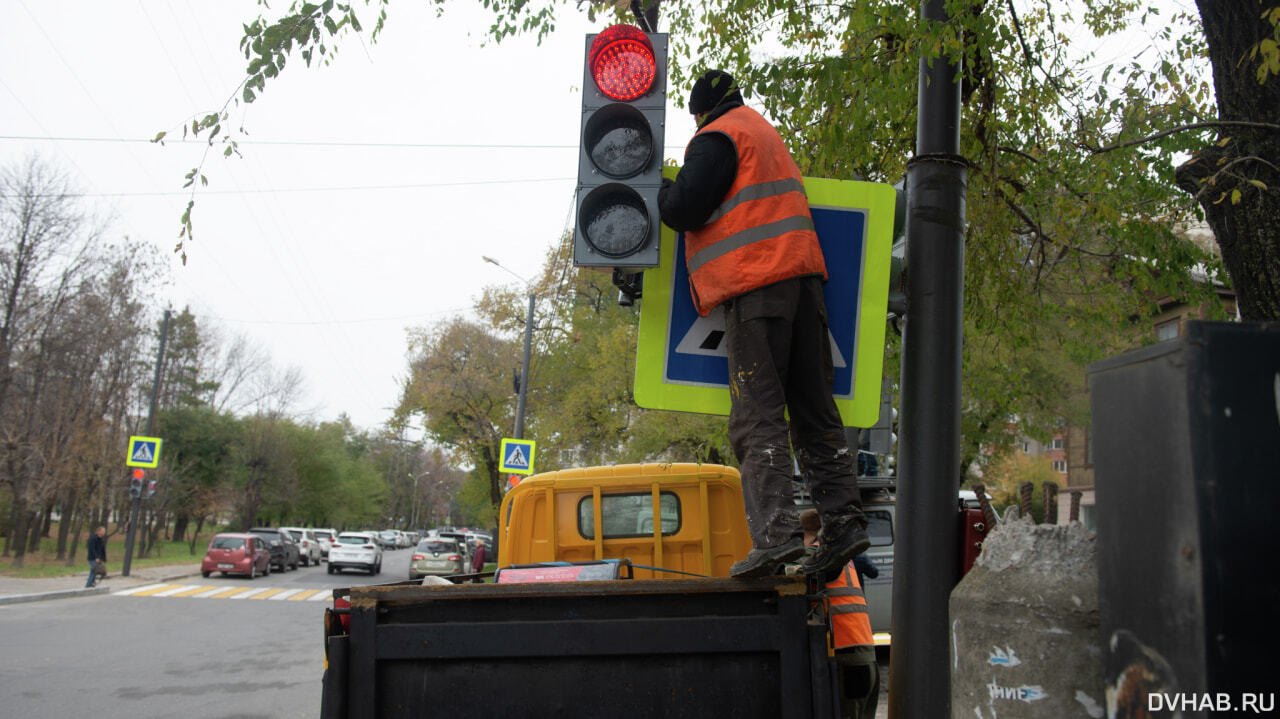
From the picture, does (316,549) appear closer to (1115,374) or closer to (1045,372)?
(1045,372)

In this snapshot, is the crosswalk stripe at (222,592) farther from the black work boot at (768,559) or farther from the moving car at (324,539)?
the moving car at (324,539)

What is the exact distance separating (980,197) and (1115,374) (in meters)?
4.29

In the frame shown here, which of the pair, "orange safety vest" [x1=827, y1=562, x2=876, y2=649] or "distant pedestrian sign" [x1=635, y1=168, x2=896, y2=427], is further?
"orange safety vest" [x1=827, y1=562, x2=876, y2=649]

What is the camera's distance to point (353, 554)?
1515 inches

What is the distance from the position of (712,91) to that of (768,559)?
205cm

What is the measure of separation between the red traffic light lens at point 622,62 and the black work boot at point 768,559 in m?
2.00

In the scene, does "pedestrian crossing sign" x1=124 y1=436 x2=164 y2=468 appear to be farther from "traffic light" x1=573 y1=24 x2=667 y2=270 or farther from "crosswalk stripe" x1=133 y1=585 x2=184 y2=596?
"traffic light" x1=573 y1=24 x2=667 y2=270

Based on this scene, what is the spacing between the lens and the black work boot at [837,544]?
10.9ft

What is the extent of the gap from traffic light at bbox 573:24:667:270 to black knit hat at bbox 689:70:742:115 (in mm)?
157

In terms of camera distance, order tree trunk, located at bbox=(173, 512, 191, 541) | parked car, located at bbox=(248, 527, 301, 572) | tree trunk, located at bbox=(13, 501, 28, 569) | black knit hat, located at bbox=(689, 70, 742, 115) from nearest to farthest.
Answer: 1. black knit hat, located at bbox=(689, 70, 742, 115)
2. tree trunk, located at bbox=(13, 501, 28, 569)
3. parked car, located at bbox=(248, 527, 301, 572)
4. tree trunk, located at bbox=(173, 512, 191, 541)

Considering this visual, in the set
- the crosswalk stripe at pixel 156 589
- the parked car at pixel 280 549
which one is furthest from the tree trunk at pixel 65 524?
the crosswalk stripe at pixel 156 589

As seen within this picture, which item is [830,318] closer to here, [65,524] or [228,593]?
[228,593]

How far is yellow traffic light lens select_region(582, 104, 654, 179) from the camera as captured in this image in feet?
12.8

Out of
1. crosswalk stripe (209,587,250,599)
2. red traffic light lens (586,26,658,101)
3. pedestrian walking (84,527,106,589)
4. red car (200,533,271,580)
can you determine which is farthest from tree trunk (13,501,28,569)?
red traffic light lens (586,26,658,101)
